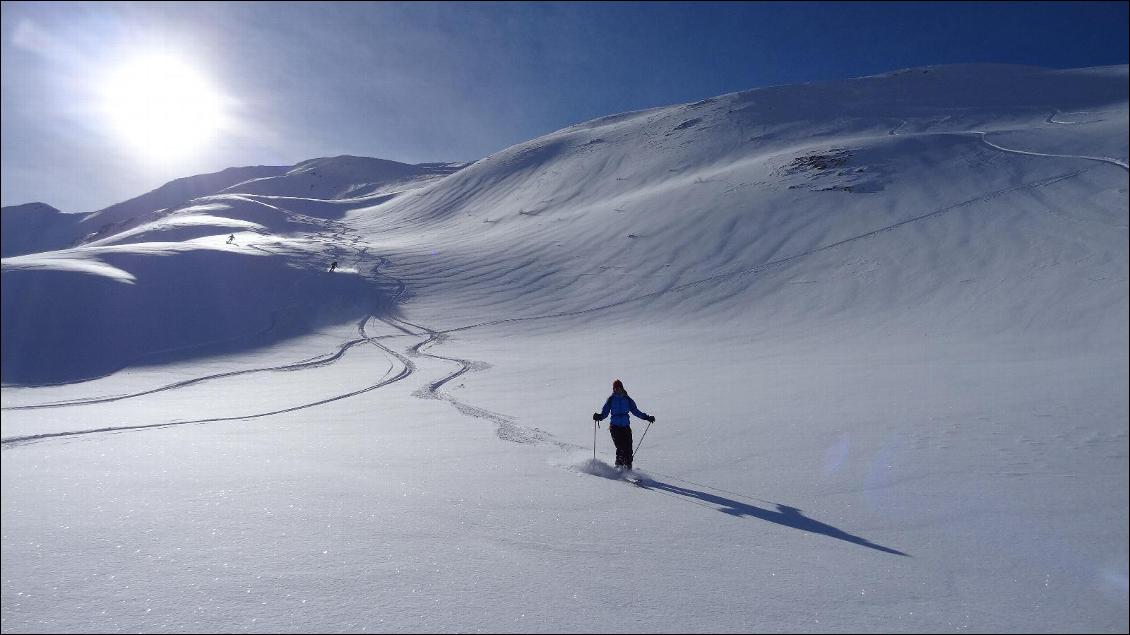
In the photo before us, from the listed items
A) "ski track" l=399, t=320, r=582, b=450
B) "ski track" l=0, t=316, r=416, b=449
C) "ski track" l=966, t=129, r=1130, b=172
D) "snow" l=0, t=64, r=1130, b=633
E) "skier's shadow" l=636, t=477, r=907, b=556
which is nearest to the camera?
"snow" l=0, t=64, r=1130, b=633

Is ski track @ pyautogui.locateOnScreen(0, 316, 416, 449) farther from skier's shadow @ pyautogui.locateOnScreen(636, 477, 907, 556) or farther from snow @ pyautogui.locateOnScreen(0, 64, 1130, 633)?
skier's shadow @ pyautogui.locateOnScreen(636, 477, 907, 556)

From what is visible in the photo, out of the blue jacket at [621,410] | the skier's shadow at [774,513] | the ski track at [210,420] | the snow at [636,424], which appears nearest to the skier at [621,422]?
the blue jacket at [621,410]

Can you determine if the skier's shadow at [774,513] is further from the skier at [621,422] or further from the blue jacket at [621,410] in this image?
the blue jacket at [621,410]

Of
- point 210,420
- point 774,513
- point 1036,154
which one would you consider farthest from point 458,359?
point 1036,154

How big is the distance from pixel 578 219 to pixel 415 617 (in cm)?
3198

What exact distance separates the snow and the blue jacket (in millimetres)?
585

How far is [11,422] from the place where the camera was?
9102mm

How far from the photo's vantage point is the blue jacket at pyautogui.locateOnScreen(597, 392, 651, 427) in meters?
7.34

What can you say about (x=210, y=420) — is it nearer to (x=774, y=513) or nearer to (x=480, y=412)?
(x=480, y=412)

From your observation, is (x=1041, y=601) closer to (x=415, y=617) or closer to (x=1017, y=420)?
(x=415, y=617)

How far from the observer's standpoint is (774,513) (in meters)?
5.43

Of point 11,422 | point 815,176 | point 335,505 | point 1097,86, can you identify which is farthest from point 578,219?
point 1097,86

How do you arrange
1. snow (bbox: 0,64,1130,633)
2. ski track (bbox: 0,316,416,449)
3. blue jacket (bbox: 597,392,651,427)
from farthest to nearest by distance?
ski track (bbox: 0,316,416,449) < blue jacket (bbox: 597,392,651,427) < snow (bbox: 0,64,1130,633)

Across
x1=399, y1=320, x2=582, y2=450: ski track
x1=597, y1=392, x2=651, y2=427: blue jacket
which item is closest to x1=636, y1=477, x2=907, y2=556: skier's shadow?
x1=597, y1=392, x2=651, y2=427: blue jacket
